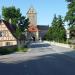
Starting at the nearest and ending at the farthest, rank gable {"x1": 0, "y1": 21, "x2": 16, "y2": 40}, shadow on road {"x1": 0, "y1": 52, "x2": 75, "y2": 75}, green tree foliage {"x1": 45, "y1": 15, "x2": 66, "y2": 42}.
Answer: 1. shadow on road {"x1": 0, "y1": 52, "x2": 75, "y2": 75}
2. gable {"x1": 0, "y1": 21, "x2": 16, "y2": 40}
3. green tree foliage {"x1": 45, "y1": 15, "x2": 66, "y2": 42}

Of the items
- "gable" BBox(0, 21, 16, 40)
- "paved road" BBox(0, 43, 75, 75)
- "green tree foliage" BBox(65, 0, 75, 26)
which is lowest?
"paved road" BBox(0, 43, 75, 75)

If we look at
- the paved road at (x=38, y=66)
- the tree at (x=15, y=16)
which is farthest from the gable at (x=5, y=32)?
the paved road at (x=38, y=66)

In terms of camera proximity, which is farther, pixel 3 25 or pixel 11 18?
pixel 11 18

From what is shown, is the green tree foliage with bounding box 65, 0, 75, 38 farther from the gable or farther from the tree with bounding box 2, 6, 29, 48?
the tree with bounding box 2, 6, 29, 48

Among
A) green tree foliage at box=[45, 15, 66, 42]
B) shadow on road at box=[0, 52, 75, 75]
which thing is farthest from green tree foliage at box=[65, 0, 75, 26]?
shadow on road at box=[0, 52, 75, 75]

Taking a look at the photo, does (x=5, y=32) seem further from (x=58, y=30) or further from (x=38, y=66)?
(x=38, y=66)

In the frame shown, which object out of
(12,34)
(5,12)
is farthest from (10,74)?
(5,12)

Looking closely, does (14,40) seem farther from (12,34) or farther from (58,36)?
(58,36)

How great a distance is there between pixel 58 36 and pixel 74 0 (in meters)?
36.1

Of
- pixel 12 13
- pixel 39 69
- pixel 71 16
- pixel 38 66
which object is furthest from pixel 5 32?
pixel 39 69

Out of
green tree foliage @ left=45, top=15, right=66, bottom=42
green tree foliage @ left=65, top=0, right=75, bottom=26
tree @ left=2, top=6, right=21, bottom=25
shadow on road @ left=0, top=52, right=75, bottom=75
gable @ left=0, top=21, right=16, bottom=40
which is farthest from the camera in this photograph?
tree @ left=2, top=6, right=21, bottom=25

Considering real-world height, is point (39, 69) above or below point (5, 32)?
below

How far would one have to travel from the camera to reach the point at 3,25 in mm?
83188

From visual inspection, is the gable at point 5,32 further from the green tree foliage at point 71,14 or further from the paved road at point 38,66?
the paved road at point 38,66
